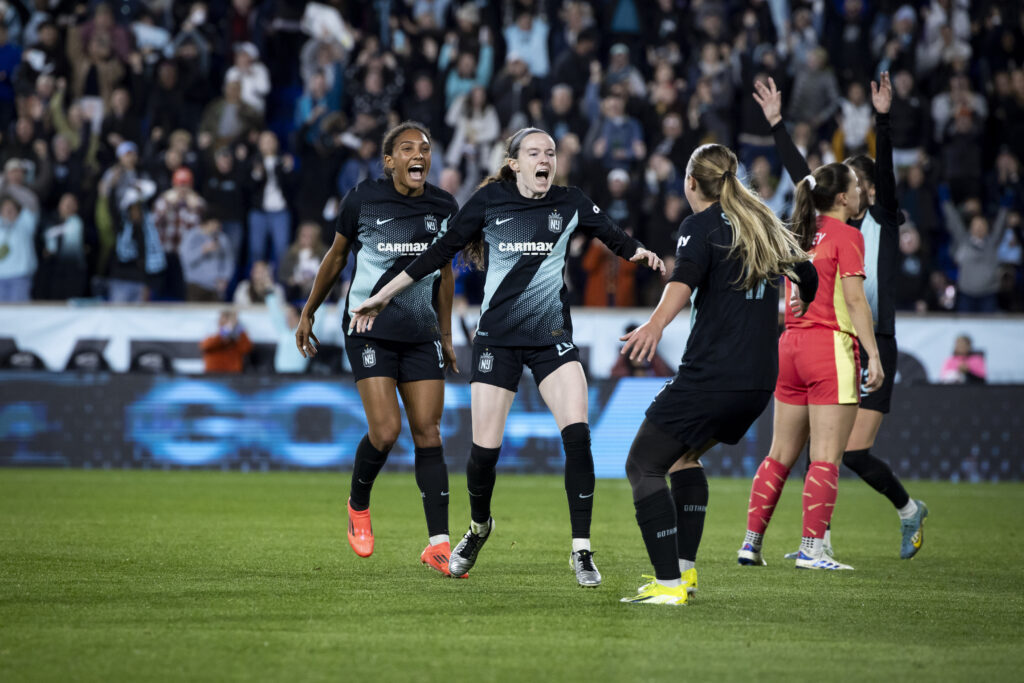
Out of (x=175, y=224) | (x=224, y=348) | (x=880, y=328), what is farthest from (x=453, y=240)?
(x=175, y=224)

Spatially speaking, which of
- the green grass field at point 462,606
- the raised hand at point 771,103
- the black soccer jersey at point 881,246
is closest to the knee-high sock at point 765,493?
the green grass field at point 462,606

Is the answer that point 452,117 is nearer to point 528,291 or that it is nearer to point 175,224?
point 175,224

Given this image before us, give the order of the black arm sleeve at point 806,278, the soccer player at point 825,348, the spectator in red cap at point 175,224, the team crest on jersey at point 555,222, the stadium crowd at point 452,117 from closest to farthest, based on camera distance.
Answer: the black arm sleeve at point 806,278
the team crest on jersey at point 555,222
the soccer player at point 825,348
the stadium crowd at point 452,117
the spectator in red cap at point 175,224

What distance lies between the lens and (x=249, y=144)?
18.8 metres

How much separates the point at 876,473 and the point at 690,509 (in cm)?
256

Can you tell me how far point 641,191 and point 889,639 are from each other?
12.2 metres

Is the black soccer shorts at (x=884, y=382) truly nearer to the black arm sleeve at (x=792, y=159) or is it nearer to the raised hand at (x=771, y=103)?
the black arm sleeve at (x=792, y=159)

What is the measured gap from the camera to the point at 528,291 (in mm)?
7262

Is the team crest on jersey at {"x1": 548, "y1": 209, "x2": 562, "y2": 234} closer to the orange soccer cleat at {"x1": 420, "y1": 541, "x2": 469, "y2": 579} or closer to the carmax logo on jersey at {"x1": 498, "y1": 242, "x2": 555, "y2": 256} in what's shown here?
the carmax logo on jersey at {"x1": 498, "y1": 242, "x2": 555, "y2": 256}

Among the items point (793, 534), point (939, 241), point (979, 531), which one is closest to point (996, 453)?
point (939, 241)

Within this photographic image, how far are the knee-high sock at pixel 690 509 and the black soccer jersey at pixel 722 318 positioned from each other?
65 cm

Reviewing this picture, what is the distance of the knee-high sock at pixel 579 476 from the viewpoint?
713 centimetres

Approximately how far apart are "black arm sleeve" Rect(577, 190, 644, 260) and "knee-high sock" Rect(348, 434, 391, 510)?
72.4 inches

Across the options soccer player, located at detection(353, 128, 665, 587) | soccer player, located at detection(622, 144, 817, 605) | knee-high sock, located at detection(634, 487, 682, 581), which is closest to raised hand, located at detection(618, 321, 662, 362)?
soccer player, located at detection(622, 144, 817, 605)
